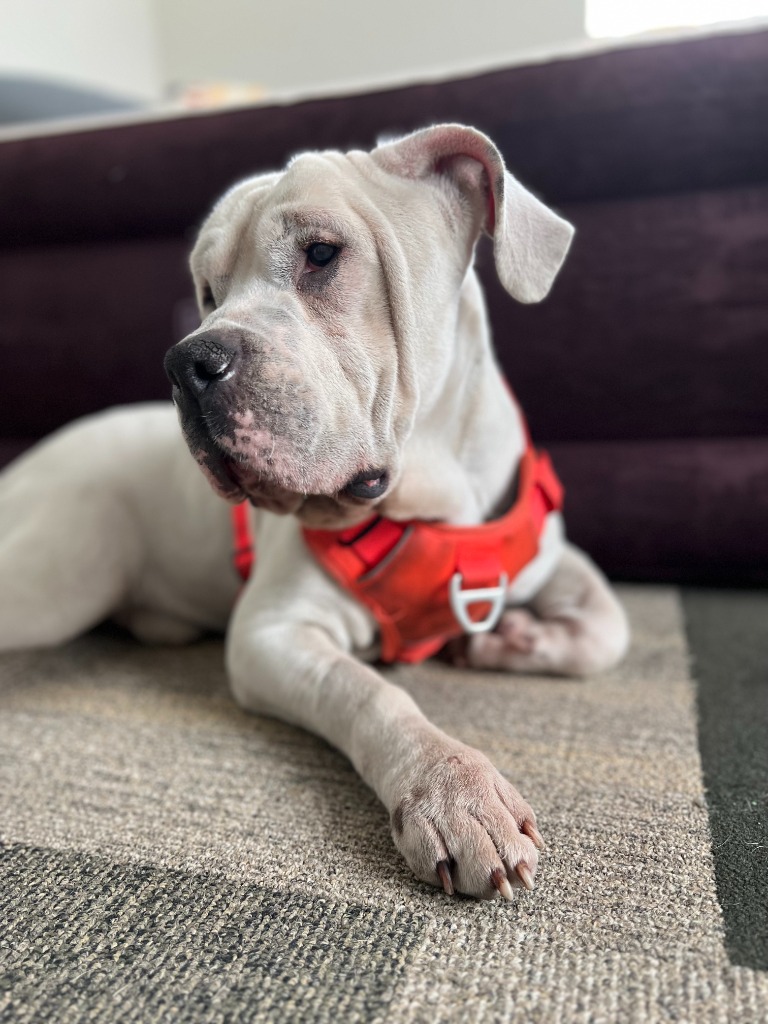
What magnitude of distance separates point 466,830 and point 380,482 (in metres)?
0.51

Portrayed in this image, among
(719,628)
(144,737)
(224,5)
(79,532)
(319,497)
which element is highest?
(224,5)

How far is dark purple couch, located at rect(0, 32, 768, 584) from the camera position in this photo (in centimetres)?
192

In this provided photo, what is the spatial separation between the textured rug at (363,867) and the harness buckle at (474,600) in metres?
0.12

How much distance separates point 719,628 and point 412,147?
116cm

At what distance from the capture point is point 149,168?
232cm

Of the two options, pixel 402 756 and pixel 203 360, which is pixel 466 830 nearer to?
pixel 402 756

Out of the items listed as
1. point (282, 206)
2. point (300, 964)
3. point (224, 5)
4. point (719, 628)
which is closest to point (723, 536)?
point (719, 628)

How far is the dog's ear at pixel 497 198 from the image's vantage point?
118 cm

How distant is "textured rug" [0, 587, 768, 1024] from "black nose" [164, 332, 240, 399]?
0.55 m

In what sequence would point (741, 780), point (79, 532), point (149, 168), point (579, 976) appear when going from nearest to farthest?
1. point (579, 976)
2. point (741, 780)
3. point (79, 532)
4. point (149, 168)

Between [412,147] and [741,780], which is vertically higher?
[412,147]

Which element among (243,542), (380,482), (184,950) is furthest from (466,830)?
(243,542)

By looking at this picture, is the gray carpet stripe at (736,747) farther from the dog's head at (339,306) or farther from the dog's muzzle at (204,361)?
the dog's muzzle at (204,361)

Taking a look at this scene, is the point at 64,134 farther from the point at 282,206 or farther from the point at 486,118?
the point at 282,206
